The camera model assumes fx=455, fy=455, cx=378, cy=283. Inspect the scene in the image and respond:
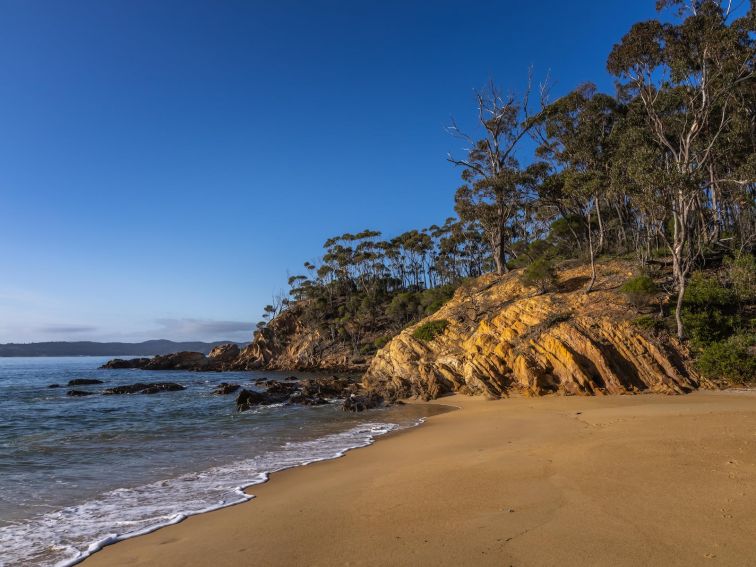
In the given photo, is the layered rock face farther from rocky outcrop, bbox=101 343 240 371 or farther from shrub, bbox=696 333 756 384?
rocky outcrop, bbox=101 343 240 371

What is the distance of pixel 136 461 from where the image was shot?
43.9ft

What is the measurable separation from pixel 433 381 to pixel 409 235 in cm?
5611

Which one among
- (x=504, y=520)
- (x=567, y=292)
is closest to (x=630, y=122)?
(x=567, y=292)

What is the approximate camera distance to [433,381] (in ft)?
87.9

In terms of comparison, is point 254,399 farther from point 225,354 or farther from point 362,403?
point 225,354

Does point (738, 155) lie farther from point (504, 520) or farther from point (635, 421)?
point (504, 520)

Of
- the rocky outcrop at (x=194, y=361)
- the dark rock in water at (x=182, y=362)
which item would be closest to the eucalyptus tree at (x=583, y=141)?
the rocky outcrop at (x=194, y=361)

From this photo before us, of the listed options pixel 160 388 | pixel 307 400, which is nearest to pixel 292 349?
pixel 160 388

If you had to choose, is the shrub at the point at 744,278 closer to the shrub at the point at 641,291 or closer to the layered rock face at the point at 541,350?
the shrub at the point at 641,291

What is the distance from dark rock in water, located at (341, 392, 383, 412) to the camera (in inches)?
959

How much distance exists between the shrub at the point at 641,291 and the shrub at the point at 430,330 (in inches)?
452

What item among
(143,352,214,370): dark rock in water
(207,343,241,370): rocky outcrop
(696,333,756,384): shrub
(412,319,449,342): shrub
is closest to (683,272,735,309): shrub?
(696,333,756,384): shrub

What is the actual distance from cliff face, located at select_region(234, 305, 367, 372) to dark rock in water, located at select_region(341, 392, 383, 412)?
39757 mm

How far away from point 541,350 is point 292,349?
63.5 metres
